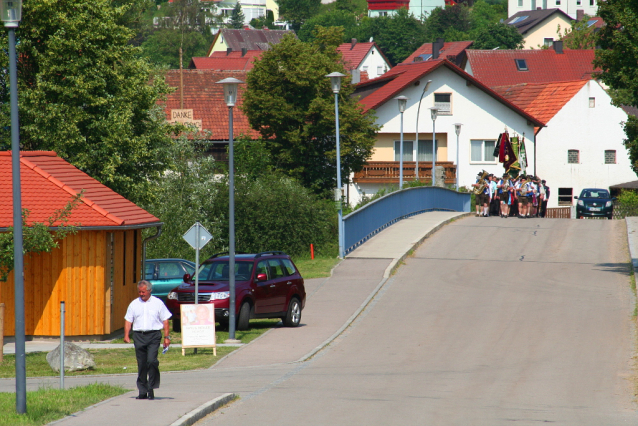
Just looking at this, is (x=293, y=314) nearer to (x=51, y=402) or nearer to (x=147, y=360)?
(x=147, y=360)

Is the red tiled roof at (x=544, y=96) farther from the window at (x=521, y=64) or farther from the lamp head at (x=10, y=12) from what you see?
the lamp head at (x=10, y=12)

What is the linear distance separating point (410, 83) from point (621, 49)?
103ft

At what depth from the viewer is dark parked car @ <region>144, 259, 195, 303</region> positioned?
25094 mm

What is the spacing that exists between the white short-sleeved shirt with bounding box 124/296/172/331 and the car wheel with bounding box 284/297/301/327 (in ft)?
28.1

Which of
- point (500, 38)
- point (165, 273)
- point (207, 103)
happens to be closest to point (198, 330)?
point (165, 273)

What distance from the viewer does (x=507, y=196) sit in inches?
1550

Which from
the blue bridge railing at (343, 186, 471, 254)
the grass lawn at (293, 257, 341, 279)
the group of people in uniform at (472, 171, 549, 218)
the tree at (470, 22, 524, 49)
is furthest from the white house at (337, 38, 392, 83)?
the grass lawn at (293, 257, 341, 279)

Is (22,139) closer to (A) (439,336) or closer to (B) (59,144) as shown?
(B) (59,144)

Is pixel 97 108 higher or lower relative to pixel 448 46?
lower

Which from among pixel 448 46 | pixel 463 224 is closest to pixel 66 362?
pixel 463 224

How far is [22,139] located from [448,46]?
9155 centimetres

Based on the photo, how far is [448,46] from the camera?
11081 centimetres

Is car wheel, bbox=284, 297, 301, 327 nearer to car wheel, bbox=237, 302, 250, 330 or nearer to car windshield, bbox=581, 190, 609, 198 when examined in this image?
car wheel, bbox=237, 302, 250, 330

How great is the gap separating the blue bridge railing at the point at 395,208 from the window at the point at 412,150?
1191 centimetres
